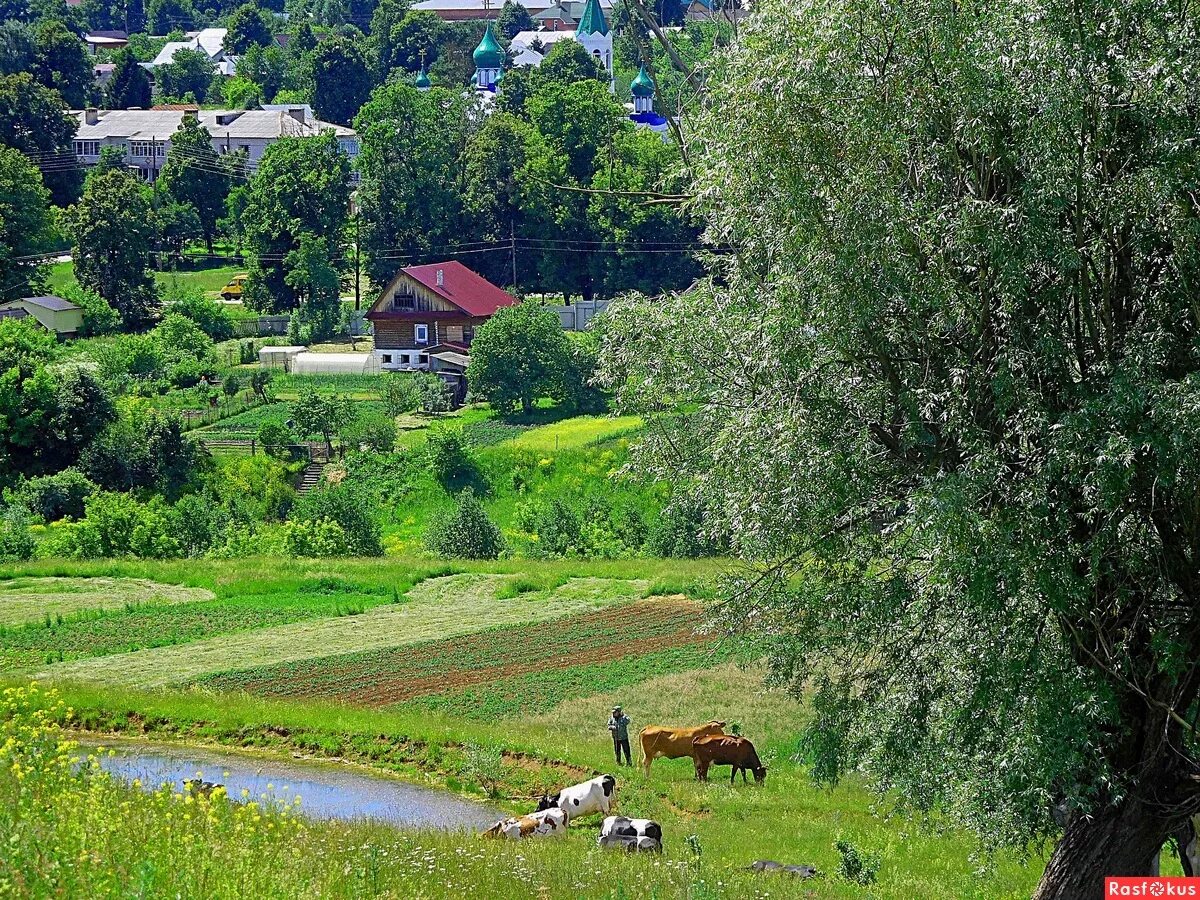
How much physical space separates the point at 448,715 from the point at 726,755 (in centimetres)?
606

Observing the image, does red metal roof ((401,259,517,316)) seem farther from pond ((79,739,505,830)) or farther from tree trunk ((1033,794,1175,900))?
tree trunk ((1033,794,1175,900))

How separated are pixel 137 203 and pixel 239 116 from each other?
4021 centimetres

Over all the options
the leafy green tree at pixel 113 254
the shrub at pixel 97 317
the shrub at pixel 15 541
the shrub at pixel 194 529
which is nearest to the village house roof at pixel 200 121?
the leafy green tree at pixel 113 254

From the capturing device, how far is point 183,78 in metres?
155

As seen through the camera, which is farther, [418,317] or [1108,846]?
[418,317]

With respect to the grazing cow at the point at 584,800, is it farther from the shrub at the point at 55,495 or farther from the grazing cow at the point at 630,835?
the shrub at the point at 55,495

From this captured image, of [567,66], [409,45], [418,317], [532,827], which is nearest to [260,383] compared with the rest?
[418,317]

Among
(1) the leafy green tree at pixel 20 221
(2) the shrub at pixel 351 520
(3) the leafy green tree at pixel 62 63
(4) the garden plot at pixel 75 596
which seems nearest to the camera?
(4) the garden plot at pixel 75 596

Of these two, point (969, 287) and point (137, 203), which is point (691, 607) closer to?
point (969, 287)

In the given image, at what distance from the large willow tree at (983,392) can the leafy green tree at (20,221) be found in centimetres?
7868

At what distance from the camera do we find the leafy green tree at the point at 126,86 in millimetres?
141875

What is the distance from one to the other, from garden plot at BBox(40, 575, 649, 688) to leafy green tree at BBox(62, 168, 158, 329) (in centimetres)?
5061

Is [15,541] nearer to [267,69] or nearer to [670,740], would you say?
[670,740]

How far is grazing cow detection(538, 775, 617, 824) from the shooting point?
18531mm
